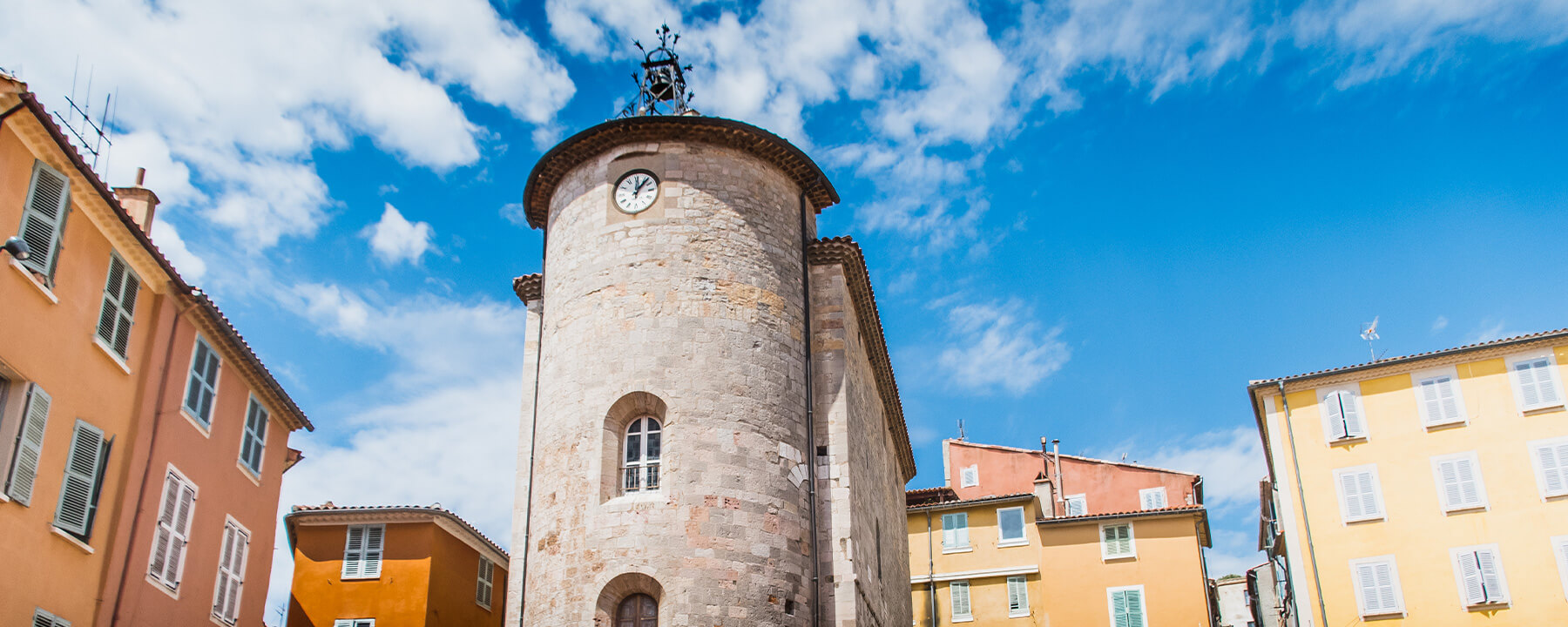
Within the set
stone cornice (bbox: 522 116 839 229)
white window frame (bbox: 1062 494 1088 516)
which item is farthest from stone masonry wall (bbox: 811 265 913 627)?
white window frame (bbox: 1062 494 1088 516)

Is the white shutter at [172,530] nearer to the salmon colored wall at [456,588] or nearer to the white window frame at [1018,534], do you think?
the salmon colored wall at [456,588]

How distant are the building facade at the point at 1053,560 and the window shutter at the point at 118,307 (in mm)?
25493

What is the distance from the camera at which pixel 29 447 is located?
12.9 meters

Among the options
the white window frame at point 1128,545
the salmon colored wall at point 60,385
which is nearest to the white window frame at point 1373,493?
the white window frame at point 1128,545

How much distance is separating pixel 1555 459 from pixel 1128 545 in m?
12.0

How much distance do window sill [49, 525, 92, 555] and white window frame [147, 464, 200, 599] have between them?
139cm

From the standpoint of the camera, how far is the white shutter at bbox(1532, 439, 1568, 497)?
24.1 m

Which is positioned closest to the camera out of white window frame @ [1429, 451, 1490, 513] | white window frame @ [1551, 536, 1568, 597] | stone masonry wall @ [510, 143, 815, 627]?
stone masonry wall @ [510, 143, 815, 627]

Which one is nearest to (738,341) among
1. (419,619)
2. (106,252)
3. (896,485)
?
(106,252)

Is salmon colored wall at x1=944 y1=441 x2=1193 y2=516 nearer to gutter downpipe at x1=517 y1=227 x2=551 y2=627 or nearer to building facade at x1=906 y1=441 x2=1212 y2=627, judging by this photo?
building facade at x1=906 y1=441 x2=1212 y2=627

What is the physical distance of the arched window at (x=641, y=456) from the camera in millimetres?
17141

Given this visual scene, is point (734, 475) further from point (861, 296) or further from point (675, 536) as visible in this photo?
point (861, 296)

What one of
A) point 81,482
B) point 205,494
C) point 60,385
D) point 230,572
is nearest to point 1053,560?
point 230,572

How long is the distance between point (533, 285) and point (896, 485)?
13.0 metres
